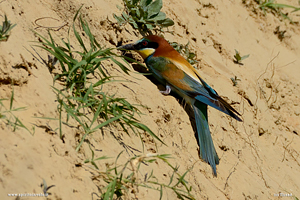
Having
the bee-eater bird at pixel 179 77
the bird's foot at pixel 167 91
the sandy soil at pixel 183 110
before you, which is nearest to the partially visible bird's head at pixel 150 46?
the bee-eater bird at pixel 179 77

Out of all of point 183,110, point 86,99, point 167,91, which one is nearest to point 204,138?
point 183,110

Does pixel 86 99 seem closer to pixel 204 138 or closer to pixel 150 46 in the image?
pixel 204 138

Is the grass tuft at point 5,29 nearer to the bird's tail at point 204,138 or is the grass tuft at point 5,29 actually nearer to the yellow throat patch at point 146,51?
the yellow throat patch at point 146,51

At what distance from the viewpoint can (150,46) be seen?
12.6 feet

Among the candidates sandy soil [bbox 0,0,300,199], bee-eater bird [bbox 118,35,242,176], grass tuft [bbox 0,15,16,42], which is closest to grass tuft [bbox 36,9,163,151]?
sandy soil [bbox 0,0,300,199]

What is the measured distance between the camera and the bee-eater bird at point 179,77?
139 inches

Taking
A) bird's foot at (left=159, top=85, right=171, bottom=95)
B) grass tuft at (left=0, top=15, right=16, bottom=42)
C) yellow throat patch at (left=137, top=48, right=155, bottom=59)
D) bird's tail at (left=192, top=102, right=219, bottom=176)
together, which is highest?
grass tuft at (left=0, top=15, right=16, bottom=42)

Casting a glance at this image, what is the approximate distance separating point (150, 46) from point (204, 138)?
1092mm

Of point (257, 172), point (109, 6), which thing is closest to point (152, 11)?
point (109, 6)

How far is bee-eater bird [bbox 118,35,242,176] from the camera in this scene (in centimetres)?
354

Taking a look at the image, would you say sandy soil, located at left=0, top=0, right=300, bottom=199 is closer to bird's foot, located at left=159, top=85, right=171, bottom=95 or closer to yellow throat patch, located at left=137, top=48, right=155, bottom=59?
bird's foot, located at left=159, top=85, right=171, bottom=95

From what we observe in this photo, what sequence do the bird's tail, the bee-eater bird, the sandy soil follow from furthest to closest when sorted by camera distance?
the bee-eater bird → the bird's tail → the sandy soil

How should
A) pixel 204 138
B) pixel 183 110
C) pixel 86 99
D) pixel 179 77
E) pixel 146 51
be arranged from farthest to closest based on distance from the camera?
pixel 146 51 < pixel 179 77 < pixel 183 110 < pixel 204 138 < pixel 86 99

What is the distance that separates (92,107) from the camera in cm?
261
